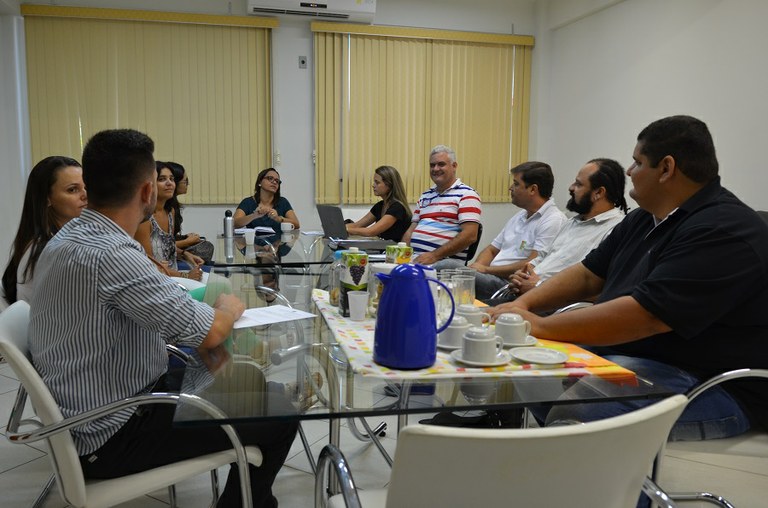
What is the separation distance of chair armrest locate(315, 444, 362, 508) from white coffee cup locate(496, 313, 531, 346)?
0.55 meters

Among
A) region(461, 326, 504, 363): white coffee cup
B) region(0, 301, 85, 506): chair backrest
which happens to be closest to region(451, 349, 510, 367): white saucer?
region(461, 326, 504, 363): white coffee cup

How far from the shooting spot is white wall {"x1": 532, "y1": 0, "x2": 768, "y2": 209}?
414 cm

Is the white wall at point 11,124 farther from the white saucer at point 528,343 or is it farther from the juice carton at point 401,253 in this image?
the white saucer at point 528,343

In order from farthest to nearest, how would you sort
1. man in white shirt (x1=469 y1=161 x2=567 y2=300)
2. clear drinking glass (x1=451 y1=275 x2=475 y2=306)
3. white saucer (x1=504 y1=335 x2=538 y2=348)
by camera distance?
man in white shirt (x1=469 y1=161 x2=567 y2=300) → clear drinking glass (x1=451 y1=275 x2=475 y2=306) → white saucer (x1=504 y1=335 x2=538 y2=348)

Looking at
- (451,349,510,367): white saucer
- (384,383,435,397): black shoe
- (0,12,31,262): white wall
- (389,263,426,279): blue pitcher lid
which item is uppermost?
(0,12,31,262): white wall

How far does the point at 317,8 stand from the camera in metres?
5.88

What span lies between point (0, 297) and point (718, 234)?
7.91 ft

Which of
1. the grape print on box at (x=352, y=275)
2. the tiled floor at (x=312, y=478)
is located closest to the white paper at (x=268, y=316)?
the grape print on box at (x=352, y=275)

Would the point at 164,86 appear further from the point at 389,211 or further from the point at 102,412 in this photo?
the point at 102,412

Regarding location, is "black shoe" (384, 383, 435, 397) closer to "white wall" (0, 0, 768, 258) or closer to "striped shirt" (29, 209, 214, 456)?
"striped shirt" (29, 209, 214, 456)

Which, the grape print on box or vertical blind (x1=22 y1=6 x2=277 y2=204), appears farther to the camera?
vertical blind (x1=22 y1=6 x2=277 y2=204)

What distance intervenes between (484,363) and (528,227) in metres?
2.64

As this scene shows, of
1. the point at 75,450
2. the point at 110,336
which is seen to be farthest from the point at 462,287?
the point at 75,450

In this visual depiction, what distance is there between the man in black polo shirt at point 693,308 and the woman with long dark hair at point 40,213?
5.71ft
